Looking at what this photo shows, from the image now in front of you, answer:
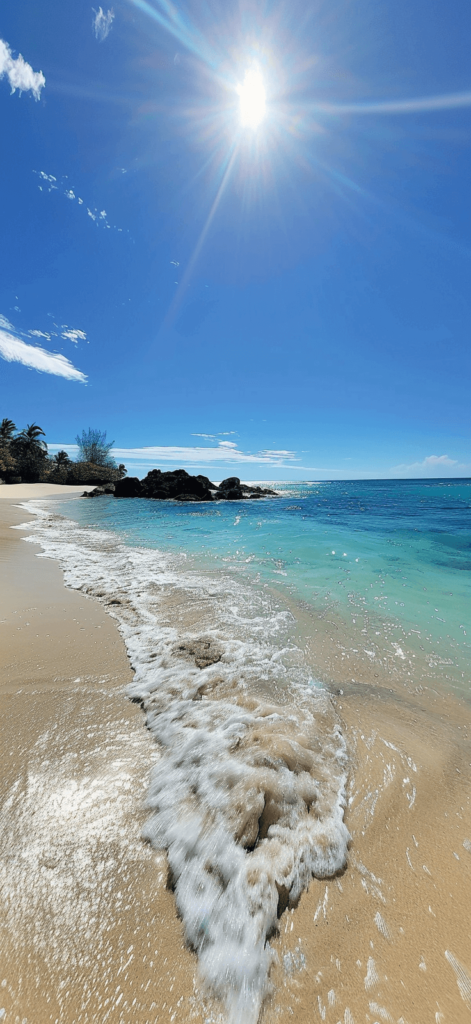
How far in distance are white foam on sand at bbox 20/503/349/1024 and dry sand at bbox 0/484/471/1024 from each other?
0.10 m

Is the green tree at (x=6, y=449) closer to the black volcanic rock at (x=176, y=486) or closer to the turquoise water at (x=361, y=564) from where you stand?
the black volcanic rock at (x=176, y=486)

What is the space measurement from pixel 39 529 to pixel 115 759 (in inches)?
513

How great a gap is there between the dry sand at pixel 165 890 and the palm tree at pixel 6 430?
57450 mm

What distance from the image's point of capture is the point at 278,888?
5.54ft

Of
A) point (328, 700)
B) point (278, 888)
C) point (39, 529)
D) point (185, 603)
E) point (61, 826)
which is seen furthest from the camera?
point (39, 529)

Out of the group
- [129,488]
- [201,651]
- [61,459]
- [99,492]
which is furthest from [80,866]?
[61,459]

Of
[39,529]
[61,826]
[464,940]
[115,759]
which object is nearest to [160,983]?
[61,826]

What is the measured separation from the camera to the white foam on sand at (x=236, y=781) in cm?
155

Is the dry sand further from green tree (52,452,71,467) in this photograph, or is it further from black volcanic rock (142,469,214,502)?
green tree (52,452,71,467)

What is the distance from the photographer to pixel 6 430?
48344mm

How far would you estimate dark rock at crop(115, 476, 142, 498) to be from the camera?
129 feet

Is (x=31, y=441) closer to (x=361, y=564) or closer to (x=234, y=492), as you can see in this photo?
(x=234, y=492)

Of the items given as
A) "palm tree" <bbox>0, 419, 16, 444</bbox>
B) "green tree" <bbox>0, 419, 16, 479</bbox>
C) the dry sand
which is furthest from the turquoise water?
"palm tree" <bbox>0, 419, 16, 444</bbox>

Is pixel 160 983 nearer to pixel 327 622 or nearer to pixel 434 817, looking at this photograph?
pixel 434 817
